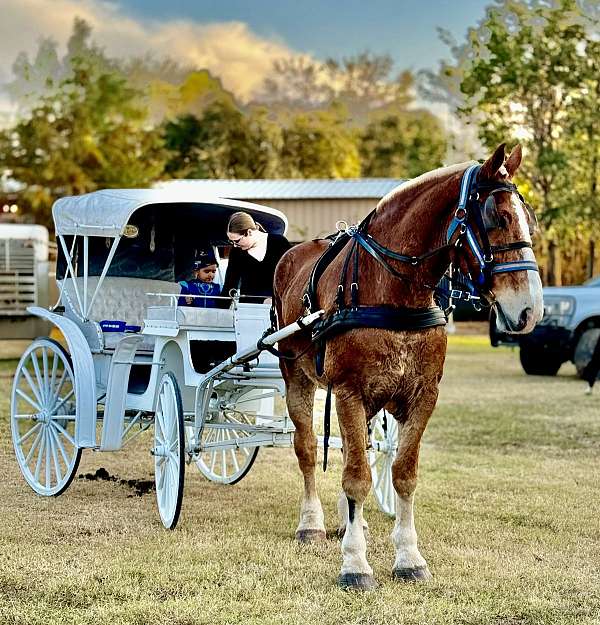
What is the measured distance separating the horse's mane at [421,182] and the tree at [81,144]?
29665 mm

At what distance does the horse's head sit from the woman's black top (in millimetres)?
2706

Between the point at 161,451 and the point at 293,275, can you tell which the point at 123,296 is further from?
the point at 293,275

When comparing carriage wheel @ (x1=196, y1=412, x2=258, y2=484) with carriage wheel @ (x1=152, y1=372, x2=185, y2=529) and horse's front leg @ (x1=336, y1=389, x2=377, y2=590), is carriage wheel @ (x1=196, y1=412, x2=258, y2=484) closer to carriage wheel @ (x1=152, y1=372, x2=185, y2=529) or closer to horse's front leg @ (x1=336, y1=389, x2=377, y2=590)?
carriage wheel @ (x1=152, y1=372, x2=185, y2=529)

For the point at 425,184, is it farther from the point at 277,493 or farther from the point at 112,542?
the point at 277,493

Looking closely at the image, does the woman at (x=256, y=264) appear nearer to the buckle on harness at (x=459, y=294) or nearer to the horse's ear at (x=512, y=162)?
the buckle on harness at (x=459, y=294)

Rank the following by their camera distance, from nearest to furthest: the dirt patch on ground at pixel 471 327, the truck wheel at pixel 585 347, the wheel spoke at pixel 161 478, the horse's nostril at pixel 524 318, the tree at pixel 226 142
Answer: the horse's nostril at pixel 524 318 → the wheel spoke at pixel 161 478 → the truck wheel at pixel 585 347 → the dirt patch on ground at pixel 471 327 → the tree at pixel 226 142

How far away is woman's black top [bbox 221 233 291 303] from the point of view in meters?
7.75

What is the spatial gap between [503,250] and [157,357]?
3153 mm

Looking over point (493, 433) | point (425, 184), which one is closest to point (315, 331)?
point (425, 184)

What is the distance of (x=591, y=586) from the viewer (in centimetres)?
554

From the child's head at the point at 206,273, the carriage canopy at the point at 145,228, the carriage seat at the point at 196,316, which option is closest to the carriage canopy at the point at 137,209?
the carriage canopy at the point at 145,228

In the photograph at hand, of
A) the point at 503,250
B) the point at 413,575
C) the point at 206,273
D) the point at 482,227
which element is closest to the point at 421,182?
the point at 482,227

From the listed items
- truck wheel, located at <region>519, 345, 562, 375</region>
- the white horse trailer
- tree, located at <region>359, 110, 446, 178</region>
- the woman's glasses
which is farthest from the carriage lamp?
tree, located at <region>359, 110, 446, 178</region>

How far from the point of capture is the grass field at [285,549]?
507cm
